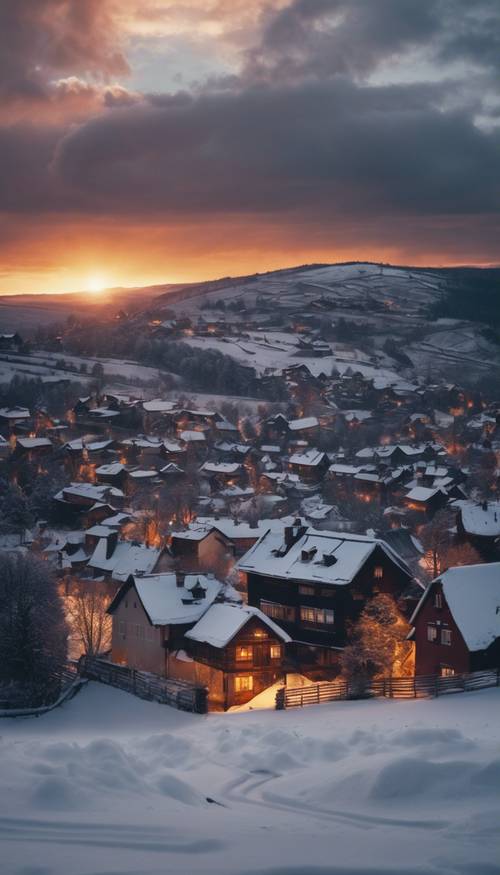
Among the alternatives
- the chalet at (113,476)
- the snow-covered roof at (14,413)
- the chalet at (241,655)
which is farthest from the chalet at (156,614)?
the snow-covered roof at (14,413)

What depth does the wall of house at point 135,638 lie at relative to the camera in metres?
46.0

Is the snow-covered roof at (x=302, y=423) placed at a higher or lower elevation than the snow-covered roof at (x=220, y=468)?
higher

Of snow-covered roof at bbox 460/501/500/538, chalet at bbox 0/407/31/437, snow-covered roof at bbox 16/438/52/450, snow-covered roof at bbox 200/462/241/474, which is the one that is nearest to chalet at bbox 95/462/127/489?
snow-covered roof at bbox 200/462/241/474

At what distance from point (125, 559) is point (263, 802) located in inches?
2128

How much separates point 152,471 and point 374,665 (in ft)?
243

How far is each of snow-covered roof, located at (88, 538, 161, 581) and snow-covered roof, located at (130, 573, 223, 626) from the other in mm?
18403

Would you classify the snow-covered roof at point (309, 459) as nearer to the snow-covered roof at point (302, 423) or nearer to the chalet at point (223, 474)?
the chalet at point (223, 474)

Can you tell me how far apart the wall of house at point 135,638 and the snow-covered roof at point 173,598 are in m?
0.79

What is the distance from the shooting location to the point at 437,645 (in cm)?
3922

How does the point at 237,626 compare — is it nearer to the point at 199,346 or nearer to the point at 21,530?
the point at 21,530

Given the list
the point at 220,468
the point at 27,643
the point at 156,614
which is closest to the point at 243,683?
the point at 156,614

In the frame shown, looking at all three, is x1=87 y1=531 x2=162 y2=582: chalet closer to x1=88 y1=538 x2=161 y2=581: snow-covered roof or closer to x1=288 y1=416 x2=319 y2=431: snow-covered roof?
x1=88 y1=538 x2=161 y2=581: snow-covered roof

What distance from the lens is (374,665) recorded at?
4000 centimetres

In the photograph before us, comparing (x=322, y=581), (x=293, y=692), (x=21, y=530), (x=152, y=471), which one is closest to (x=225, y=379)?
(x=152, y=471)
